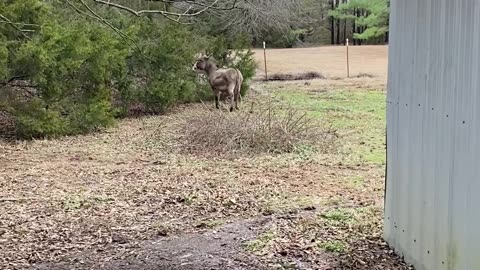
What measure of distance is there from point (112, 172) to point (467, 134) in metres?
5.17

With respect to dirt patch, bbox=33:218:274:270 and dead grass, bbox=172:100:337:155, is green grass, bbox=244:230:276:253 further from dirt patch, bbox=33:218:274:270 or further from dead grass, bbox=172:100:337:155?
dead grass, bbox=172:100:337:155

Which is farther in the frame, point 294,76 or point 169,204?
point 294,76

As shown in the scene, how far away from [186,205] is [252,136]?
3101 millimetres

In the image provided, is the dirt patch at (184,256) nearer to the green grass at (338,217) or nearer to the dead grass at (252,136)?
the green grass at (338,217)

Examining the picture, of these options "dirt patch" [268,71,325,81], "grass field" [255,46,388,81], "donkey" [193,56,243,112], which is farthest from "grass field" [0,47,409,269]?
"grass field" [255,46,388,81]

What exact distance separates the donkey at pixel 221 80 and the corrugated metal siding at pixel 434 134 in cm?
932

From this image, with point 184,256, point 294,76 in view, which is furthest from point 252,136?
point 294,76

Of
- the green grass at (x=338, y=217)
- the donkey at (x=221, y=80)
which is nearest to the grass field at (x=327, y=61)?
the donkey at (x=221, y=80)

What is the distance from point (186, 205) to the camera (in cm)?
552

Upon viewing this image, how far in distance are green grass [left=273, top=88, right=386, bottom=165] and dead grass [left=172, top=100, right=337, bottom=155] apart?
0.50 m

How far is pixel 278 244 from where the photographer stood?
13.4 feet

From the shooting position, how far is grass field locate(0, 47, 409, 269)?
3992 mm

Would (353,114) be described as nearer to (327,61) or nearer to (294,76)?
(294,76)

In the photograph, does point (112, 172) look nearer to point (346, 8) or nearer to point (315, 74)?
point (315, 74)
